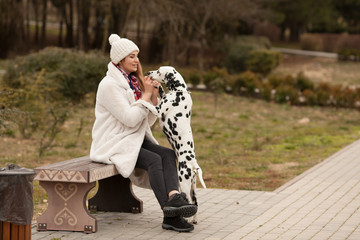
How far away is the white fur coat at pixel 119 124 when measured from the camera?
263 inches

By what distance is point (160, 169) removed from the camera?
260 inches

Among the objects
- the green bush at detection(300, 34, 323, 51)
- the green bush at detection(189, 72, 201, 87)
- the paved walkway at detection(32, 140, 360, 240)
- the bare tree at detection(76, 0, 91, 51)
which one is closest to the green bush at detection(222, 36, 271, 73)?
the bare tree at detection(76, 0, 91, 51)

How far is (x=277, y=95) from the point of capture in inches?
828

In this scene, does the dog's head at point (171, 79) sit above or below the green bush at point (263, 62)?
above

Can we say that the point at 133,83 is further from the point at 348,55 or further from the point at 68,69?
the point at 348,55

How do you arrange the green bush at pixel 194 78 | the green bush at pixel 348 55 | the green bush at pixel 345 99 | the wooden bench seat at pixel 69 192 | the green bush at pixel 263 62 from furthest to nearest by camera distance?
the green bush at pixel 348 55
the green bush at pixel 263 62
the green bush at pixel 194 78
the green bush at pixel 345 99
the wooden bench seat at pixel 69 192

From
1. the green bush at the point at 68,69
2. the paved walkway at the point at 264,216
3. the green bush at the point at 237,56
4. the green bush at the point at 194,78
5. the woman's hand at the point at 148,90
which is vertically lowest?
the green bush at the point at 237,56

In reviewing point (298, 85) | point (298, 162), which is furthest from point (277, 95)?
point (298, 162)

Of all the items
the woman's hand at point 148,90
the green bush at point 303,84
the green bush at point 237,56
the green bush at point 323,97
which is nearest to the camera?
the woman's hand at point 148,90

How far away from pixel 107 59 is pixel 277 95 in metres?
5.92

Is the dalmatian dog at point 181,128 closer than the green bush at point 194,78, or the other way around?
the dalmatian dog at point 181,128

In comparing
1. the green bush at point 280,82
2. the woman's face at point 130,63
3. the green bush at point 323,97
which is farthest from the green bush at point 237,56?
the woman's face at point 130,63

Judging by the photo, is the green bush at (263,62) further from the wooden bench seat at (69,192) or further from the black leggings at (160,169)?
the wooden bench seat at (69,192)

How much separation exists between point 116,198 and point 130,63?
1476 mm
